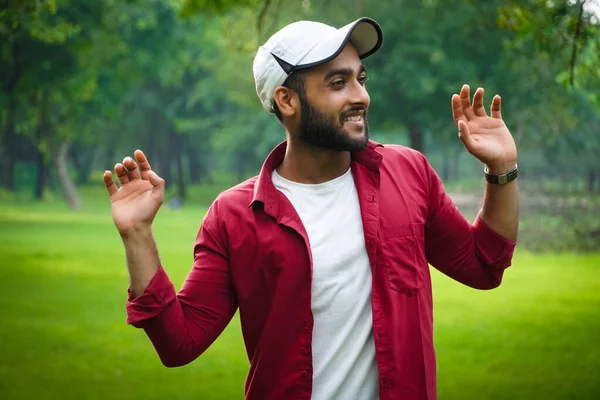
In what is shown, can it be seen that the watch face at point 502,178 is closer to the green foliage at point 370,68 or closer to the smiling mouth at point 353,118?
the smiling mouth at point 353,118

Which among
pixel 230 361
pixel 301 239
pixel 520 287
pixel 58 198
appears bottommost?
pixel 58 198

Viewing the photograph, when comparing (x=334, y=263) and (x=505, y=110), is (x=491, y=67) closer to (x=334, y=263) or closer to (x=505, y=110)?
(x=505, y=110)

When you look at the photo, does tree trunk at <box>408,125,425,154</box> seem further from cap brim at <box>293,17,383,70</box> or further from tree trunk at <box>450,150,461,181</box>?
cap brim at <box>293,17,383,70</box>

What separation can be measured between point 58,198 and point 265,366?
4530 centimetres

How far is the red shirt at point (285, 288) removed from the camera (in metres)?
2.89

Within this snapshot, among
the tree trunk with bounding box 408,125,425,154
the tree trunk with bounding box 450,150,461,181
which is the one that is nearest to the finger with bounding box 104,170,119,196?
the tree trunk with bounding box 408,125,425,154

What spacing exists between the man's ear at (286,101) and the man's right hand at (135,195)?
1.89 feet

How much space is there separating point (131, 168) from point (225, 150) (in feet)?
157

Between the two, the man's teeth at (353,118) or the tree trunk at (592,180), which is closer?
the man's teeth at (353,118)

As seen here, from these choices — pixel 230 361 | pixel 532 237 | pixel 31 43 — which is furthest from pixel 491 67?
pixel 230 361

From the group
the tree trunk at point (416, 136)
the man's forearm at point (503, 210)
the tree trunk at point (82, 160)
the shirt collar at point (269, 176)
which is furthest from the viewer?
the tree trunk at point (82, 160)

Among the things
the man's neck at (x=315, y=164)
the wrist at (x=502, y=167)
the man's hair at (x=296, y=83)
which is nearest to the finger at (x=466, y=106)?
the wrist at (x=502, y=167)

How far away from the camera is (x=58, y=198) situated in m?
46.6

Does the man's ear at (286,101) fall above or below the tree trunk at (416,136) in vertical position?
above
